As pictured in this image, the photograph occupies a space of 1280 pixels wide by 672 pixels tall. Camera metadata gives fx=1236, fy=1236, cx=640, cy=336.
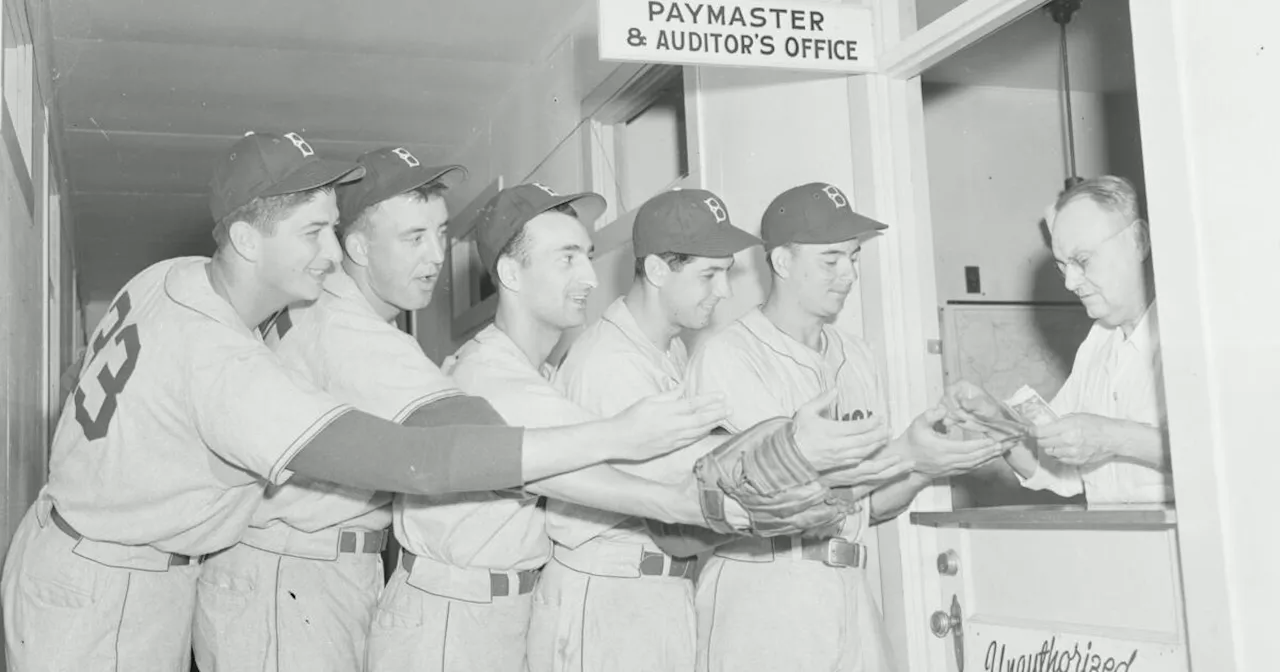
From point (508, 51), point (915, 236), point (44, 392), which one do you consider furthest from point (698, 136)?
point (44, 392)

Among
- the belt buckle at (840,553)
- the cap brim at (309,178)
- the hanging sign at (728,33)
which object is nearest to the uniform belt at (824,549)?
the belt buckle at (840,553)

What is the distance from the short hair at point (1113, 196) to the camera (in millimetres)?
2451

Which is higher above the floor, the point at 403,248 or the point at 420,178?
the point at 420,178

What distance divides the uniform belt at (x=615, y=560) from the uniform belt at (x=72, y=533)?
2.50 feet

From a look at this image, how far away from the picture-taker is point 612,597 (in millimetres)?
2604

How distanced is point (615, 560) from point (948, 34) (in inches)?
55.9

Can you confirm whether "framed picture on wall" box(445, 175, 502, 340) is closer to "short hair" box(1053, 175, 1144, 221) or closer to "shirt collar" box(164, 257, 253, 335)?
"shirt collar" box(164, 257, 253, 335)

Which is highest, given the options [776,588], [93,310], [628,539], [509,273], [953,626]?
[93,310]

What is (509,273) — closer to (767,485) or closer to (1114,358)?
(767,485)

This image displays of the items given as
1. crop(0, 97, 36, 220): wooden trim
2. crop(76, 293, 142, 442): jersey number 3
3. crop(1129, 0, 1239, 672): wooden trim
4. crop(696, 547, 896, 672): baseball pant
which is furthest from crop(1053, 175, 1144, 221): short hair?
crop(0, 97, 36, 220): wooden trim

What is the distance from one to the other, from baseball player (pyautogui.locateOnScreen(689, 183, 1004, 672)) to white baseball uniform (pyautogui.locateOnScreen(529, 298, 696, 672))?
0.37ft

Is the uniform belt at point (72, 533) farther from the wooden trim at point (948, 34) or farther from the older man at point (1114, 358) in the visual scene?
the wooden trim at point (948, 34)

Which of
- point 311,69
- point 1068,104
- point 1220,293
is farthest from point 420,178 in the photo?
point 311,69

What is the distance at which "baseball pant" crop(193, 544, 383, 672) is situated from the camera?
2.48 m
